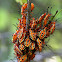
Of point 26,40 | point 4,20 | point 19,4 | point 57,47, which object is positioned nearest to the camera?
point 26,40

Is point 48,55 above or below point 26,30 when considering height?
below

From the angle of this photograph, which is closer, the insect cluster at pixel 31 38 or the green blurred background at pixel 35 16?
the insect cluster at pixel 31 38

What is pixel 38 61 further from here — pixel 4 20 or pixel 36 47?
pixel 4 20

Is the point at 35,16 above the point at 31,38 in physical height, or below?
above

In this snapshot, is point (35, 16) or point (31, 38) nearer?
point (31, 38)

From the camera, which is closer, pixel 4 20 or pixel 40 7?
pixel 40 7

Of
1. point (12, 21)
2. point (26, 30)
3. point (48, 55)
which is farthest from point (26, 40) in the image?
point (12, 21)

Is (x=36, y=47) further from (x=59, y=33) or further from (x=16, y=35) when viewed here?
(x=59, y=33)

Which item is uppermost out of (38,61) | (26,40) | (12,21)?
(12,21)

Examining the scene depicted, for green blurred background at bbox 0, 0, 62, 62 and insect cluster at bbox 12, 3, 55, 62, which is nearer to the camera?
insect cluster at bbox 12, 3, 55, 62

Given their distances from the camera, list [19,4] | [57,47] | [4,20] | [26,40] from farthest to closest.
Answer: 1. [4,20]
2. [57,47]
3. [19,4]
4. [26,40]
